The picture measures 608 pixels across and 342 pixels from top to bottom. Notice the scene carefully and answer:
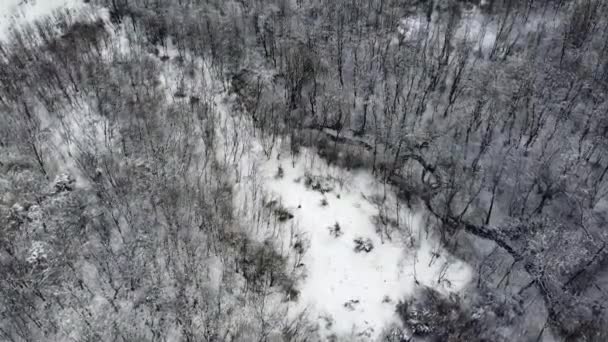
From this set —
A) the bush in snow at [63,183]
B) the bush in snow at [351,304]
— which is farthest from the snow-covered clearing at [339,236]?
the bush in snow at [63,183]

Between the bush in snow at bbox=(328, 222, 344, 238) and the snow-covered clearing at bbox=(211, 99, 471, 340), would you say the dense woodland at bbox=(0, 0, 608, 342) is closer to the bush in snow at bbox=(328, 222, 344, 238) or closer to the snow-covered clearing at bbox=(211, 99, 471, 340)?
the snow-covered clearing at bbox=(211, 99, 471, 340)

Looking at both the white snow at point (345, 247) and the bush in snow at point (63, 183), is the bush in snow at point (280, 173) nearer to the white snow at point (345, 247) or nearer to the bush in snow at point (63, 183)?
the white snow at point (345, 247)

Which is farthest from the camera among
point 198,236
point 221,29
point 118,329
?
point 221,29

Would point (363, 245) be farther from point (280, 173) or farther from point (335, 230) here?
point (280, 173)

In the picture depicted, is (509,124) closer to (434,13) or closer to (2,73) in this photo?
(434,13)

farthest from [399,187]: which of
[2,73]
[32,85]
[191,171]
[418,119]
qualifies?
[2,73]
